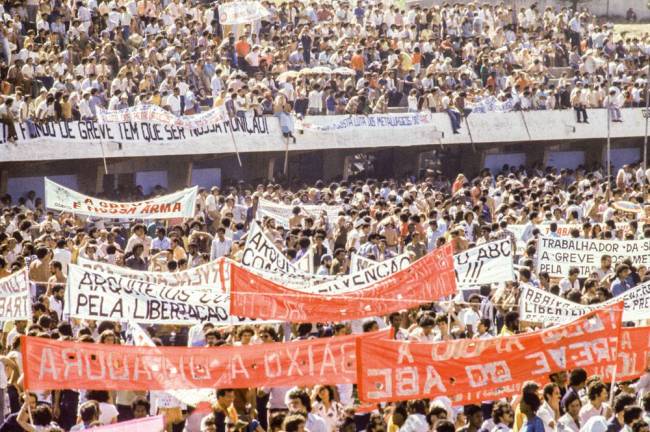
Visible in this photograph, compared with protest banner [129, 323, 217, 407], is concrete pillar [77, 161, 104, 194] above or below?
above

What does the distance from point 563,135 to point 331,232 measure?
1327cm

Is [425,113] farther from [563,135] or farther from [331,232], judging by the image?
[331,232]

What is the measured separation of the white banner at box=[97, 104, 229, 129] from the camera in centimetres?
2598

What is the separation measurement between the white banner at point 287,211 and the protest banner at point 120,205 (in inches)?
54.8

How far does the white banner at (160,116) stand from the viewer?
26.0 metres

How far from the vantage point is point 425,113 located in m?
31.2

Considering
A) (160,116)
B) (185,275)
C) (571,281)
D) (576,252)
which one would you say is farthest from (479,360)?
(160,116)

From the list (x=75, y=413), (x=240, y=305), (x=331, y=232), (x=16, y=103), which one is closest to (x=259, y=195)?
(x=331, y=232)

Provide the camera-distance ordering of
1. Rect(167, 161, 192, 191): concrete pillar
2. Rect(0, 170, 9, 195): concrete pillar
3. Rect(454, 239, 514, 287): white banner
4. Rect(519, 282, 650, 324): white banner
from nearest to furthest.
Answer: Rect(519, 282, 650, 324): white banner
Rect(454, 239, 514, 287): white banner
Rect(0, 170, 9, 195): concrete pillar
Rect(167, 161, 192, 191): concrete pillar

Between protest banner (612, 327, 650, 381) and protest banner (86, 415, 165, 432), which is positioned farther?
protest banner (612, 327, 650, 381)

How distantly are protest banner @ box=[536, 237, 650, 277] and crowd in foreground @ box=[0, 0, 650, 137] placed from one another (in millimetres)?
10574

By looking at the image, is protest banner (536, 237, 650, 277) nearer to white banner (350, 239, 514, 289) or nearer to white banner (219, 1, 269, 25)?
white banner (350, 239, 514, 289)

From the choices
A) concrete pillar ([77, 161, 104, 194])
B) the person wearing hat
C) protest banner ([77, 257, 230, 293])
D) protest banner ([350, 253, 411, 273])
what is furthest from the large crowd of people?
protest banner ([350, 253, 411, 273])

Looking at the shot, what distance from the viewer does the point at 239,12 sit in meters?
31.4
